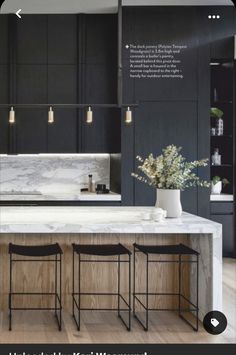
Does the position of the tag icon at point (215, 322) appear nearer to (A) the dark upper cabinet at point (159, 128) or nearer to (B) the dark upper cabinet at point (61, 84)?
(A) the dark upper cabinet at point (159, 128)

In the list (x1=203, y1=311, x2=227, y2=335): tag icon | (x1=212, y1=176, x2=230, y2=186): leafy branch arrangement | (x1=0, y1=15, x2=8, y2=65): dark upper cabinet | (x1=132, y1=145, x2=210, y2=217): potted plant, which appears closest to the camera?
(x1=203, y1=311, x2=227, y2=335): tag icon

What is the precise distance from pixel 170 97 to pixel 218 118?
0.86m

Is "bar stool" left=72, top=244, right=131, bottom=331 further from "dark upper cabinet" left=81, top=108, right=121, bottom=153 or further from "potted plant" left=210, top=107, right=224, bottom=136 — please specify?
"potted plant" left=210, top=107, right=224, bottom=136

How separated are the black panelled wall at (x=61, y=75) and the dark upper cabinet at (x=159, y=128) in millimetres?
311

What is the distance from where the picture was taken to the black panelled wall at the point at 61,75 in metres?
5.92

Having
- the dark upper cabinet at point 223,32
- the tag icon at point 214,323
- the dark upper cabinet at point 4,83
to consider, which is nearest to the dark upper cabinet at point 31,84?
the dark upper cabinet at point 4,83

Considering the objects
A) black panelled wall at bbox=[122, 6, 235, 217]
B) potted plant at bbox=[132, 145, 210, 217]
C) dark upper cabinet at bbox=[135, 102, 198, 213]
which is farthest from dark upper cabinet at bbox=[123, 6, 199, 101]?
potted plant at bbox=[132, 145, 210, 217]

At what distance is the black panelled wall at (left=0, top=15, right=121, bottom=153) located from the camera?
592 centimetres

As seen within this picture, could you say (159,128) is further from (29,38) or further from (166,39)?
(29,38)

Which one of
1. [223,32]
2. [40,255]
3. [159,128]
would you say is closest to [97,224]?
[40,255]

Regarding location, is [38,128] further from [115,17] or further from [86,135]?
[115,17]

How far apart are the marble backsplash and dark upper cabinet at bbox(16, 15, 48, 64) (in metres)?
1.19

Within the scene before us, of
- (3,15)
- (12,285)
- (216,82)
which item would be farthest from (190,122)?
(12,285)

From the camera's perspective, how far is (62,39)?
19.5 ft
